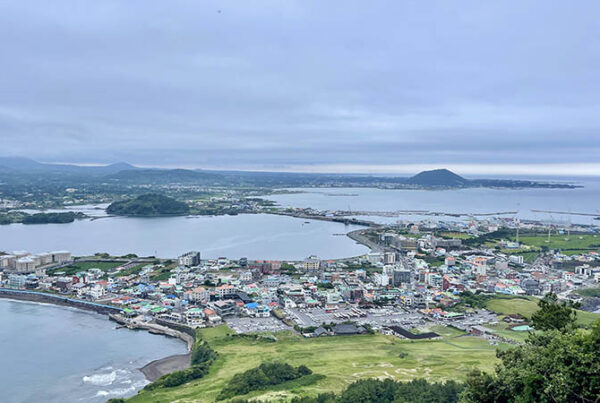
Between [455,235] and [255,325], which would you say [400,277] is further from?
[455,235]

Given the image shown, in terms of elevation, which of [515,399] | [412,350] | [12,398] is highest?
[515,399]

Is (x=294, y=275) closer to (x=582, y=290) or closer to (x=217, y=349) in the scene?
(x=217, y=349)

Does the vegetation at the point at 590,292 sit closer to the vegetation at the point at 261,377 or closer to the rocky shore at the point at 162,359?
the vegetation at the point at 261,377

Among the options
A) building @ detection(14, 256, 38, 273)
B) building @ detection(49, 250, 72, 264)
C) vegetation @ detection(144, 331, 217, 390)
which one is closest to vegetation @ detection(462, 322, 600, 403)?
vegetation @ detection(144, 331, 217, 390)

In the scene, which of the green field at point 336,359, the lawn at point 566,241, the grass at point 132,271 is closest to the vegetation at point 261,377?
the green field at point 336,359

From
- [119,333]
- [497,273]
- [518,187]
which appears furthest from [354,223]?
[518,187]
